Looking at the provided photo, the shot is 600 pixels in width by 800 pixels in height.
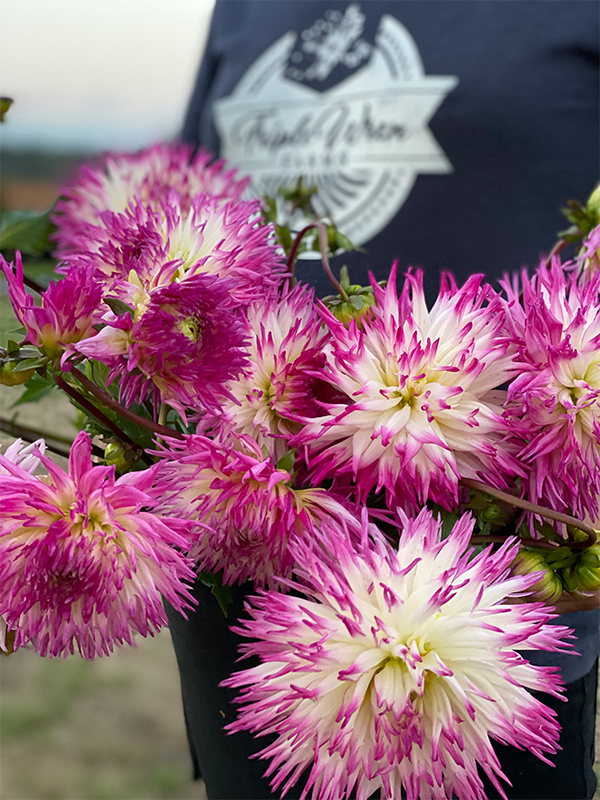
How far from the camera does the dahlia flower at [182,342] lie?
0.58 feet

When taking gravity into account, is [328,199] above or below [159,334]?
below

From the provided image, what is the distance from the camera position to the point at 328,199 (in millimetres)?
909

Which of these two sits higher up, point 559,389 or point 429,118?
point 559,389

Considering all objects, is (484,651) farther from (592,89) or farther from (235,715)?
(592,89)

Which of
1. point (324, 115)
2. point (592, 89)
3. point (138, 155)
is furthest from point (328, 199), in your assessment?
point (138, 155)

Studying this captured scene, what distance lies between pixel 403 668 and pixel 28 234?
0.96ft

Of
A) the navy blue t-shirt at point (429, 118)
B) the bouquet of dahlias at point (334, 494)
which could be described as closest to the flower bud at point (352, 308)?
the bouquet of dahlias at point (334, 494)

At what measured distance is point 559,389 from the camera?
183 millimetres

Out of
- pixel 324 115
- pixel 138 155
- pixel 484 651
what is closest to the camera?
pixel 484 651

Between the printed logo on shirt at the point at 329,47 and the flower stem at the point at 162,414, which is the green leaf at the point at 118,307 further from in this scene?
the printed logo on shirt at the point at 329,47

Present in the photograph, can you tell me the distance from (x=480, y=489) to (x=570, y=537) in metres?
0.04

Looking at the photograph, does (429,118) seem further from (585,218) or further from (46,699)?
(46,699)

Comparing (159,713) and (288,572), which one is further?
(159,713)

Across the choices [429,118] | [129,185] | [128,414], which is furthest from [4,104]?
[429,118]
